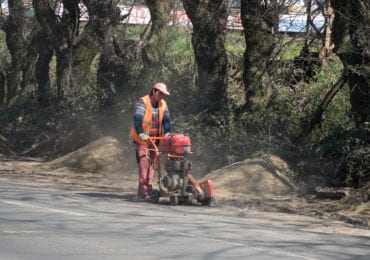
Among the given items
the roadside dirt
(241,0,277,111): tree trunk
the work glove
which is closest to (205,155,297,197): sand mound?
the roadside dirt

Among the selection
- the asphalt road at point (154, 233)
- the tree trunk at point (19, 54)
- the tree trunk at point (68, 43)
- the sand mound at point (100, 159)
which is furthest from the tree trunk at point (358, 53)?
the tree trunk at point (19, 54)

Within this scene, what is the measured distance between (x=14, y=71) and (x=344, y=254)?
2206cm

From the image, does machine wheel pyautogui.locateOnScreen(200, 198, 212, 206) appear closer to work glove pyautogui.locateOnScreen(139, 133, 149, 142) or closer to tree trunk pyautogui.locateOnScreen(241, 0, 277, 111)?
work glove pyautogui.locateOnScreen(139, 133, 149, 142)

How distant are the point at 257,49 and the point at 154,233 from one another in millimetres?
9570

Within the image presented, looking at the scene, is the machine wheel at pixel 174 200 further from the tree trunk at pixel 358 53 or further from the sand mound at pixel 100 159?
the sand mound at pixel 100 159

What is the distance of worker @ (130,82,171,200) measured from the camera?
12836 millimetres

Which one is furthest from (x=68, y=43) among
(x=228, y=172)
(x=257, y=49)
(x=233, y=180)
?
(x=233, y=180)

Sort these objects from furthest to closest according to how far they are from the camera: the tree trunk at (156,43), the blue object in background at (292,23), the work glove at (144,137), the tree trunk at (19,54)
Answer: the tree trunk at (19,54) < the tree trunk at (156,43) < the blue object in background at (292,23) < the work glove at (144,137)

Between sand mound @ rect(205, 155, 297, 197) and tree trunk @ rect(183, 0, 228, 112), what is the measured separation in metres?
3.75

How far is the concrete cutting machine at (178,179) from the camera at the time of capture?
12.5 metres

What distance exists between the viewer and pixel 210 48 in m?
19.4

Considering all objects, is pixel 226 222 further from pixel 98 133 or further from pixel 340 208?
pixel 98 133

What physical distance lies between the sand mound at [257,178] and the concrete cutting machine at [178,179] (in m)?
1.77

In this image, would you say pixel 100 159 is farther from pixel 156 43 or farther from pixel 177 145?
pixel 177 145
